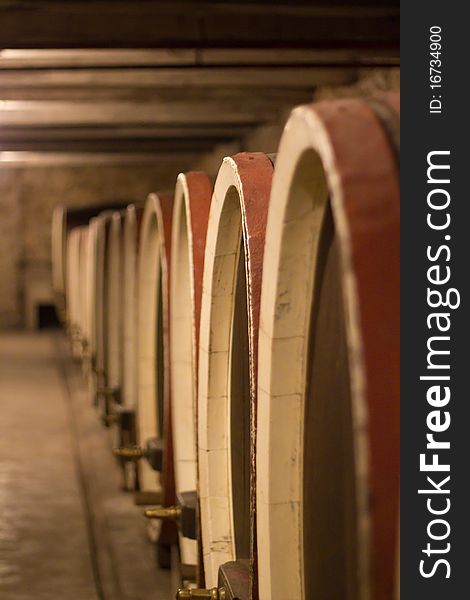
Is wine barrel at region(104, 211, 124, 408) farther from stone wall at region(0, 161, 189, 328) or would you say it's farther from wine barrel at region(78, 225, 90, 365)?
stone wall at region(0, 161, 189, 328)

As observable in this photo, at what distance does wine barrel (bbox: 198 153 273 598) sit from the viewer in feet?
6.29

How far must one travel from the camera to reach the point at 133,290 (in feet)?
14.1

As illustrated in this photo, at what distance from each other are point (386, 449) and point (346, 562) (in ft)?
1.38

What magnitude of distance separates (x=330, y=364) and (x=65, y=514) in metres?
3.37

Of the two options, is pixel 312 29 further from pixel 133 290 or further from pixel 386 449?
pixel 386 449

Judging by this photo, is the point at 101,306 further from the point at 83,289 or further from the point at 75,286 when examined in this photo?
Answer: the point at 75,286

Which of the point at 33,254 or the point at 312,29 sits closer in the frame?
the point at 312,29

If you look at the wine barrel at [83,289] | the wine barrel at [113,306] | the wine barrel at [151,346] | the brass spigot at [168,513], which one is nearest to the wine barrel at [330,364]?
the brass spigot at [168,513]

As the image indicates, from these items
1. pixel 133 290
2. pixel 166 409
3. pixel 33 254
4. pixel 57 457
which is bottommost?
pixel 57 457

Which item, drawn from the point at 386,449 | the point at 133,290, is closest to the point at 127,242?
the point at 133,290

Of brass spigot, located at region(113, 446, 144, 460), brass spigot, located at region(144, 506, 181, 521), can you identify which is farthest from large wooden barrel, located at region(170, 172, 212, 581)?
brass spigot, located at region(113, 446, 144, 460)

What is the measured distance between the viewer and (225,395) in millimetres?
2027

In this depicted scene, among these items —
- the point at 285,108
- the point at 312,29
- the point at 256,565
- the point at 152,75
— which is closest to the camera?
the point at 256,565

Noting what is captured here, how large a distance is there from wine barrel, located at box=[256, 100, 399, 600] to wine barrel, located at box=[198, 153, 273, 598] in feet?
1.36
